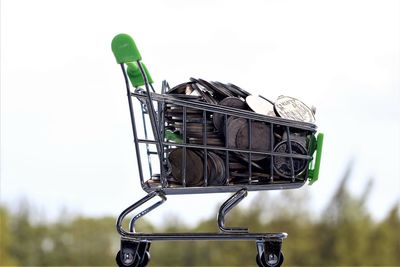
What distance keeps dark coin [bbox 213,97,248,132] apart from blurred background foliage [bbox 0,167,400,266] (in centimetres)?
1077

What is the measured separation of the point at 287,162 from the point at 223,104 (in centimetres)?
25

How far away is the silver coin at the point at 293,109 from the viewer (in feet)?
7.41

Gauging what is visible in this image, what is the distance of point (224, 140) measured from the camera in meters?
2.22

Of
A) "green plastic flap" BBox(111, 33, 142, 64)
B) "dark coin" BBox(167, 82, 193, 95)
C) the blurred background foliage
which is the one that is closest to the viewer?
"green plastic flap" BBox(111, 33, 142, 64)

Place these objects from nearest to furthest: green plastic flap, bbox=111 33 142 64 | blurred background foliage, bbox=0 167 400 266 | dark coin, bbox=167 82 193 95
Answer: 1. green plastic flap, bbox=111 33 142 64
2. dark coin, bbox=167 82 193 95
3. blurred background foliage, bbox=0 167 400 266

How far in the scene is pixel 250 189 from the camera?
2250mm

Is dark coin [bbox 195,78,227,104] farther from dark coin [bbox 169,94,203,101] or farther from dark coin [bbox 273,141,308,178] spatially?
dark coin [bbox 273,141,308,178]

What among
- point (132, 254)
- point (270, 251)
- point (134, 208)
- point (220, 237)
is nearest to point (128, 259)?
point (132, 254)

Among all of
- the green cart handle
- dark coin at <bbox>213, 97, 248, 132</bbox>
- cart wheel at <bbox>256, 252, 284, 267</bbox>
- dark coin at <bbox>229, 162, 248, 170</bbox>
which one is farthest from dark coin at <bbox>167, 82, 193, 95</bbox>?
cart wheel at <bbox>256, 252, 284, 267</bbox>

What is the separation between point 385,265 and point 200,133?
489 inches

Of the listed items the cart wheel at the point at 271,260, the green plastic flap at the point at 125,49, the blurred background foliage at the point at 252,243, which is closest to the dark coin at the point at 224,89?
the green plastic flap at the point at 125,49

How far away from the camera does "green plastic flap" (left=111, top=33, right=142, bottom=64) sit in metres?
2.15

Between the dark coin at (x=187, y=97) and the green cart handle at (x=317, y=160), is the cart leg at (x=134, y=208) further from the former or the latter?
the green cart handle at (x=317, y=160)

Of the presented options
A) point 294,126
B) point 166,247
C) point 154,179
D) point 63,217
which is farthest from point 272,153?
point 63,217
